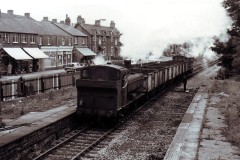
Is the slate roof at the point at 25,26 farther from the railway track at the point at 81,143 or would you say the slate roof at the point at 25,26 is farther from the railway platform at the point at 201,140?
the railway platform at the point at 201,140

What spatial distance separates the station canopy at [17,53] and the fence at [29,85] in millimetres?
15377

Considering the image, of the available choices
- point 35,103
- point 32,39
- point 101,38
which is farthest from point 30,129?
point 101,38

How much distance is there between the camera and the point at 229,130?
1155 centimetres

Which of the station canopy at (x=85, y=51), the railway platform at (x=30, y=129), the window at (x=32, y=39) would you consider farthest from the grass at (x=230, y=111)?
the station canopy at (x=85, y=51)

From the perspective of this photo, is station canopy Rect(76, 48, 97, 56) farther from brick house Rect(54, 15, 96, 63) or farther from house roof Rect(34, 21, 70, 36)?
house roof Rect(34, 21, 70, 36)

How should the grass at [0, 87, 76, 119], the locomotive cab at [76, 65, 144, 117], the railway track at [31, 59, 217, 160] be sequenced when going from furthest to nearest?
the grass at [0, 87, 76, 119]
the locomotive cab at [76, 65, 144, 117]
the railway track at [31, 59, 217, 160]

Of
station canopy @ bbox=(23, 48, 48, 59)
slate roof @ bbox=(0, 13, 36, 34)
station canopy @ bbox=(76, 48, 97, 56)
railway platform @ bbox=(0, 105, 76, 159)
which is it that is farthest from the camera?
station canopy @ bbox=(76, 48, 97, 56)

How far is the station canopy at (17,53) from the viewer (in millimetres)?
36775

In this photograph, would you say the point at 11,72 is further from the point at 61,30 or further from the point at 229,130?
the point at 229,130

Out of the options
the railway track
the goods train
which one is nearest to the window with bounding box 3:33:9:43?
the goods train

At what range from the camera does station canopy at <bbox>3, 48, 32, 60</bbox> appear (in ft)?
121

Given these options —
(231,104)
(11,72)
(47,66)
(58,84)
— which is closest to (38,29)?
(47,66)

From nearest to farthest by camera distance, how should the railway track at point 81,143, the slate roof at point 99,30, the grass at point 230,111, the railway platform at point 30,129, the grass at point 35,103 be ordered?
the railway platform at point 30,129
the railway track at point 81,143
the grass at point 230,111
the grass at point 35,103
the slate roof at point 99,30

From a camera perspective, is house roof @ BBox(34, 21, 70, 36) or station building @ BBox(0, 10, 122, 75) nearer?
station building @ BBox(0, 10, 122, 75)
